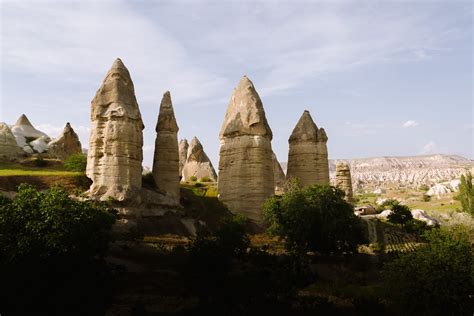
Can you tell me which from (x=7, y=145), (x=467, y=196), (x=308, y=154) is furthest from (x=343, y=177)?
(x=7, y=145)

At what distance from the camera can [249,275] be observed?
1498cm

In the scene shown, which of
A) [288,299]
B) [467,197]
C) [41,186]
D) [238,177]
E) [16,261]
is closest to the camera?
[16,261]

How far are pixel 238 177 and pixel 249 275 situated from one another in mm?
17402

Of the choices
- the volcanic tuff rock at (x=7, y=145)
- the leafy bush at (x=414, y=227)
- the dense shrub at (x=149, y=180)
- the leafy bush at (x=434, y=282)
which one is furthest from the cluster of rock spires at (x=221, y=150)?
the volcanic tuff rock at (x=7, y=145)

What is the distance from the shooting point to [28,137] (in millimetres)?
52688

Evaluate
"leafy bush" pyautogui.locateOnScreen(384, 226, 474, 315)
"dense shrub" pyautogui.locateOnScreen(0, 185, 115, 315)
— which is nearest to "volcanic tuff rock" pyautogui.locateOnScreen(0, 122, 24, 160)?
"dense shrub" pyautogui.locateOnScreen(0, 185, 115, 315)

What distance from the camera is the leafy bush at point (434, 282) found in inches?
538

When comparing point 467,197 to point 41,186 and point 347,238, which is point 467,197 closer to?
point 347,238

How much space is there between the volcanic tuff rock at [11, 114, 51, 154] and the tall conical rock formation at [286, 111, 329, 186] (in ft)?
88.8

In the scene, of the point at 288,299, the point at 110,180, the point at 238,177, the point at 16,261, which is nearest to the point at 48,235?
the point at 16,261

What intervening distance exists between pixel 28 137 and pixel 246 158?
32682 millimetres

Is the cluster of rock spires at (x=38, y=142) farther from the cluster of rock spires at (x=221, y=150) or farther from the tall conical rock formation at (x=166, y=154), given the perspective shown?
the cluster of rock spires at (x=221, y=150)

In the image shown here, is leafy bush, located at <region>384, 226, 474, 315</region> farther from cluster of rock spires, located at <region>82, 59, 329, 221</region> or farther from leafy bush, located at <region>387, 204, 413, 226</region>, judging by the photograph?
leafy bush, located at <region>387, 204, 413, 226</region>

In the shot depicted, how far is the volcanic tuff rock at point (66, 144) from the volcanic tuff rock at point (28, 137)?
0.99 metres
